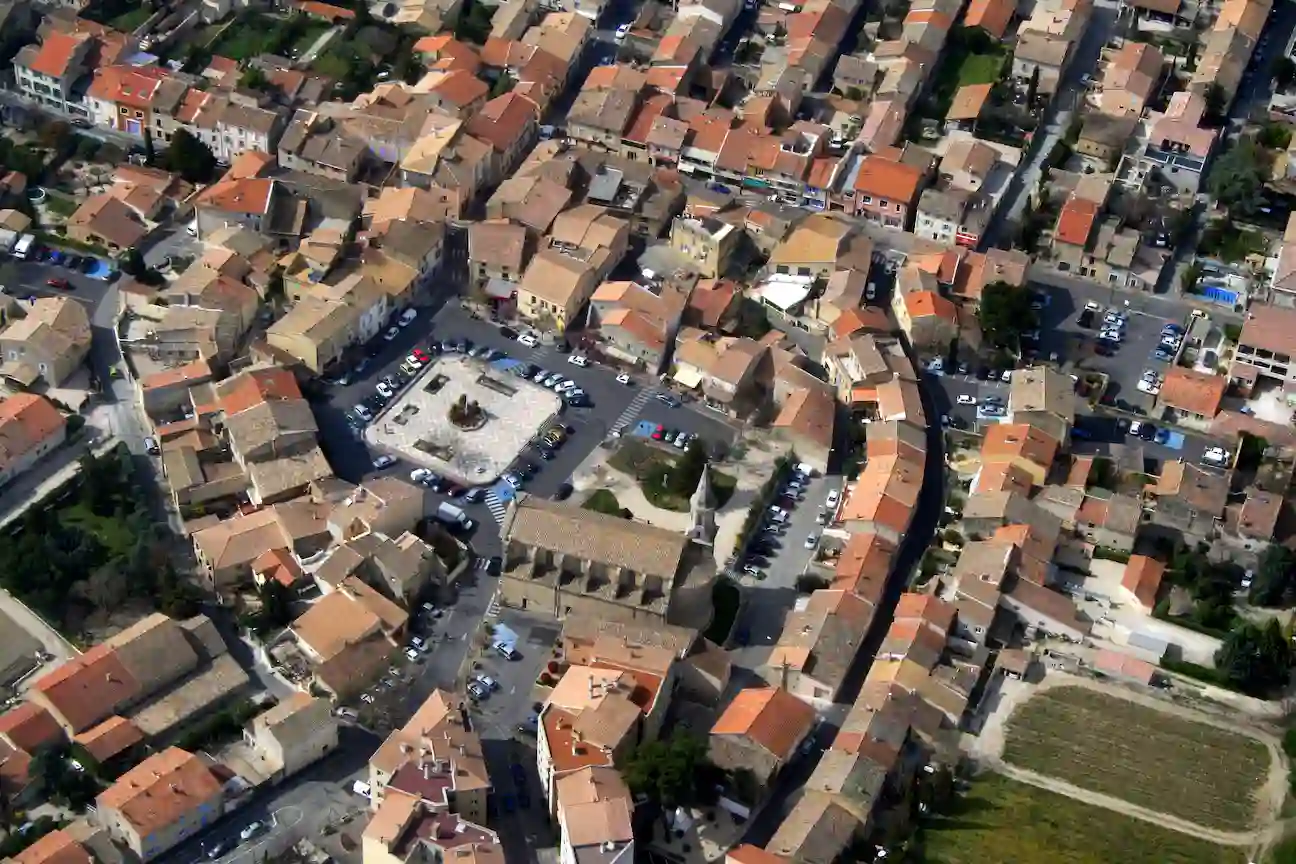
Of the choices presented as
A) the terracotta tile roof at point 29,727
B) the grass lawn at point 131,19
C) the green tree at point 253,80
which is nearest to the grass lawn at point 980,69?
the green tree at point 253,80

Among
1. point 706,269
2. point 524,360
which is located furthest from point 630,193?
point 524,360

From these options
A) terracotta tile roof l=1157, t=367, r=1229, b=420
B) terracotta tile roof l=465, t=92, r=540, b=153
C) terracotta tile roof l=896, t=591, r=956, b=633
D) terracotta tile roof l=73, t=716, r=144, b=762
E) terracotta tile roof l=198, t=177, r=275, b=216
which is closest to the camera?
terracotta tile roof l=73, t=716, r=144, b=762

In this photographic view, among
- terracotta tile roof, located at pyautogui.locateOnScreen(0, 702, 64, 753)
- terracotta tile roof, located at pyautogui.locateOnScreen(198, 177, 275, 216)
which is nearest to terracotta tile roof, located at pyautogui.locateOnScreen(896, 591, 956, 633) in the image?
terracotta tile roof, located at pyautogui.locateOnScreen(0, 702, 64, 753)

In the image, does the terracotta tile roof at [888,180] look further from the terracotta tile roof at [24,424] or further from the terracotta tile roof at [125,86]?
the terracotta tile roof at [24,424]

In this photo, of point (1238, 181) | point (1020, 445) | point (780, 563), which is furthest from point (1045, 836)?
point (1238, 181)

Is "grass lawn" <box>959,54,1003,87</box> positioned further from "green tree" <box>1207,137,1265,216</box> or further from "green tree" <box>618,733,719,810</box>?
"green tree" <box>618,733,719,810</box>

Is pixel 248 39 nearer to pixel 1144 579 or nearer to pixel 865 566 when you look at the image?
pixel 865 566
